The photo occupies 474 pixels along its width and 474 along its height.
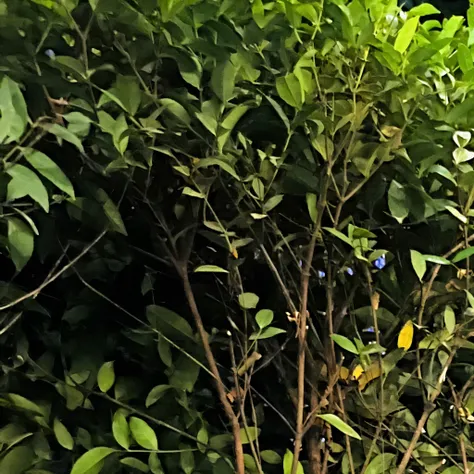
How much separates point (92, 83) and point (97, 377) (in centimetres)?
30

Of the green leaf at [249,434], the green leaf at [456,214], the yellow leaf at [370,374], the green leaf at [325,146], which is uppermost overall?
the green leaf at [325,146]

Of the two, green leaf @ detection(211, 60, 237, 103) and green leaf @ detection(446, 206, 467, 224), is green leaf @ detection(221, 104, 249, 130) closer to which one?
Answer: green leaf @ detection(211, 60, 237, 103)

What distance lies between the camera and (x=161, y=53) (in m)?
0.55

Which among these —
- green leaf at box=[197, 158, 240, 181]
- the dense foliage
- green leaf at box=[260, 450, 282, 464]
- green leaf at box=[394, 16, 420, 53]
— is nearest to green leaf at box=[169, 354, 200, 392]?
the dense foliage

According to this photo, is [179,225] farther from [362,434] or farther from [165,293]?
[362,434]

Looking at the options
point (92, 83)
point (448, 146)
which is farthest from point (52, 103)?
point (448, 146)

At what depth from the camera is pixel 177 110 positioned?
1.73 ft

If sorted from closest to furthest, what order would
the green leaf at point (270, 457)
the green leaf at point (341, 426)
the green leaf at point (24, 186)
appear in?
the green leaf at point (24, 186) < the green leaf at point (341, 426) < the green leaf at point (270, 457)

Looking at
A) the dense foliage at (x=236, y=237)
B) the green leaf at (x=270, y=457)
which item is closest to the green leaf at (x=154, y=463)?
the dense foliage at (x=236, y=237)

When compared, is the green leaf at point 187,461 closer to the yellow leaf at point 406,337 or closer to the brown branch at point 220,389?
the brown branch at point 220,389

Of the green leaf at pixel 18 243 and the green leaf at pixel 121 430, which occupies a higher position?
the green leaf at pixel 18 243

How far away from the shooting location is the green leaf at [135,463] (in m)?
0.58

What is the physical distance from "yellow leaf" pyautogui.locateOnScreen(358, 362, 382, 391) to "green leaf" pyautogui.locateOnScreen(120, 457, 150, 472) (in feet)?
0.74

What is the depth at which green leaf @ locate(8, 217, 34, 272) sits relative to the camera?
46 centimetres
